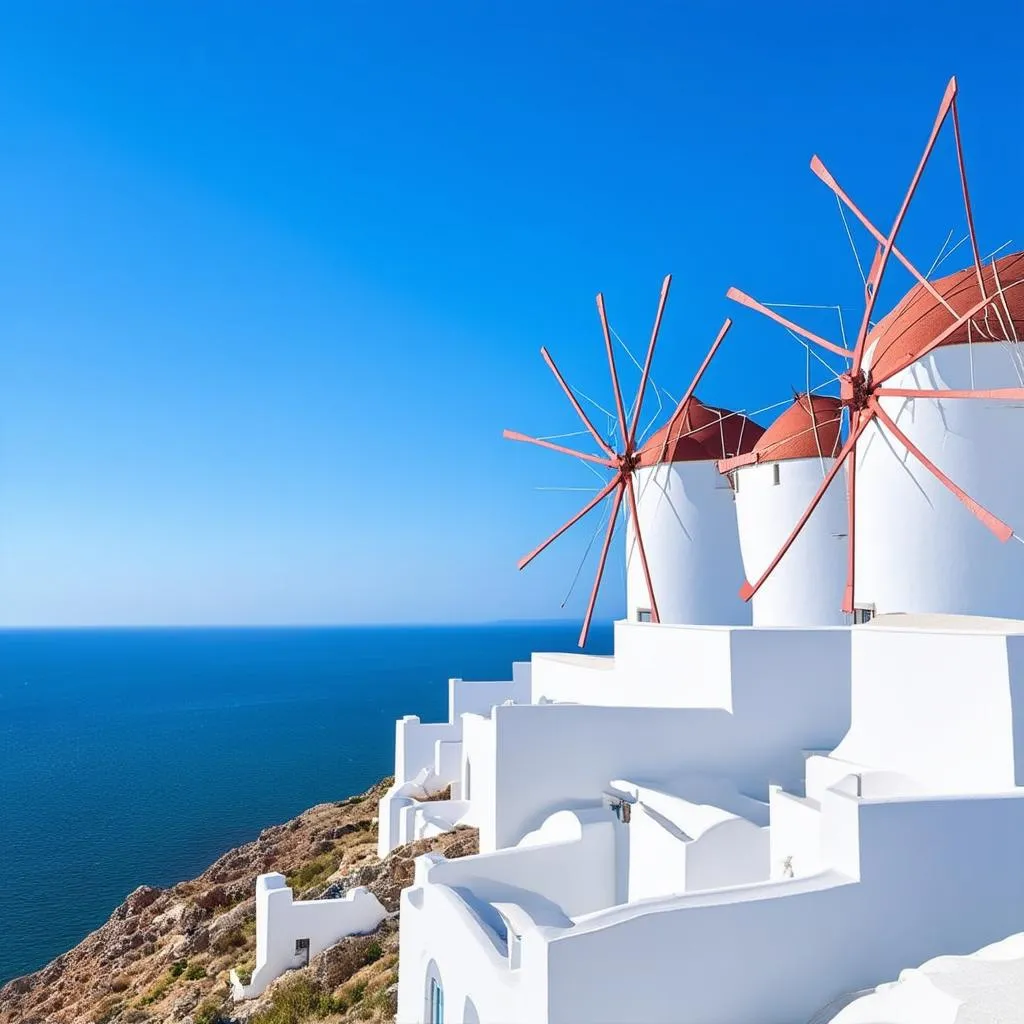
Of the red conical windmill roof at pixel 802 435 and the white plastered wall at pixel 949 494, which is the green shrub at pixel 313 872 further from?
the white plastered wall at pixel 949 494

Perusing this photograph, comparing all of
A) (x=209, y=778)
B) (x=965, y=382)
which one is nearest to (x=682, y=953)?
(x=965, y=382)

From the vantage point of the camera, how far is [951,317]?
36.9 feet

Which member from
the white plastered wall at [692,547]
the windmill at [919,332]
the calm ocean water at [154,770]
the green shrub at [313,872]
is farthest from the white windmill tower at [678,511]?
the calm ocean water at [154,770]

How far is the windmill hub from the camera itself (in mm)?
11688

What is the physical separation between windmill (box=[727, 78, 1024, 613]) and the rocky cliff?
7751 mm

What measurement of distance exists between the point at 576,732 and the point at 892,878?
16.6 feet

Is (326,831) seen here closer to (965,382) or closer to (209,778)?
(965,382)

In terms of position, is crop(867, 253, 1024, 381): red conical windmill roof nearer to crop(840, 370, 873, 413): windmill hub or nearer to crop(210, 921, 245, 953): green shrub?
crop(840, 370, 873, 413): windmill hub

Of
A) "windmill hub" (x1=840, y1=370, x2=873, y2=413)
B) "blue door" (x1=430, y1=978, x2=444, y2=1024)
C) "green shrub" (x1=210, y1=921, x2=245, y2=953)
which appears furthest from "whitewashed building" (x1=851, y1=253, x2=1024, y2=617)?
"green shrub" (x1=210, y1=921, x2=245, y2=953)

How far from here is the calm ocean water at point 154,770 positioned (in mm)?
26516

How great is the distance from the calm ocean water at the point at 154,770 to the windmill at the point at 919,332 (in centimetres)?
2224

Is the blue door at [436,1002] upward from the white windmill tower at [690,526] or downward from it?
downward

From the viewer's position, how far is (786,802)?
845 cm

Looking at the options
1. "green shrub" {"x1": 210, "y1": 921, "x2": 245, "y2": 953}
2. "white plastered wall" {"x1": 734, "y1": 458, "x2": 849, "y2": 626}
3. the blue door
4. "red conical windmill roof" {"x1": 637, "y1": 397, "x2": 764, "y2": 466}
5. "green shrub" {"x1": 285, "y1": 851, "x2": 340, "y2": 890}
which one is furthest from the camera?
"red conical windmill roof" {"x1": 637, "y1": 397, "x2": 764, "y2": 466}
